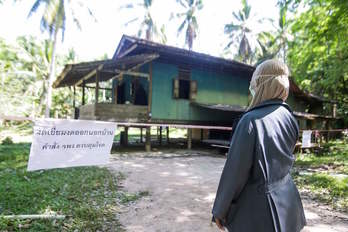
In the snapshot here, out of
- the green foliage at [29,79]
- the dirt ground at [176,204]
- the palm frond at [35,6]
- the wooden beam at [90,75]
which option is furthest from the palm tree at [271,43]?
the dirt ground at [176,204]

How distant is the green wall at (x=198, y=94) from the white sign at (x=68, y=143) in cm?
671

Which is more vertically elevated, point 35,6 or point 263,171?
point 35,6

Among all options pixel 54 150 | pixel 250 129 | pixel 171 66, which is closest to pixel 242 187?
pixel 250 129

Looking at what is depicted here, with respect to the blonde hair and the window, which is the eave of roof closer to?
the window

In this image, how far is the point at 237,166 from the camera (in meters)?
1.26

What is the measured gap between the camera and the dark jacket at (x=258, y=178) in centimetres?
125

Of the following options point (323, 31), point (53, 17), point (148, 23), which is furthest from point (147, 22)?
point (323, 31)

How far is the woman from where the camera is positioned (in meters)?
1.25

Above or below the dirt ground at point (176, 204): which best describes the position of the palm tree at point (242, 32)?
above

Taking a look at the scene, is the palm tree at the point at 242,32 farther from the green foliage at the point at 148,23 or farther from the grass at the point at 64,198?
the grass at the point at 64,198

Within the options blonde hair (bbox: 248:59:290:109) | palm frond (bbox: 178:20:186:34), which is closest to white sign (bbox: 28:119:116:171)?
blonde hair (bbox: 248:59:290:109)

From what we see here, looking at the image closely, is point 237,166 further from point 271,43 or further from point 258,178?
point 271,43

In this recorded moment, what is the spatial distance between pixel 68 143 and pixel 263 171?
8.77 ft

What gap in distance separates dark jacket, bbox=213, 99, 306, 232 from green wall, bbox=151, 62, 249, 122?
893 cm
